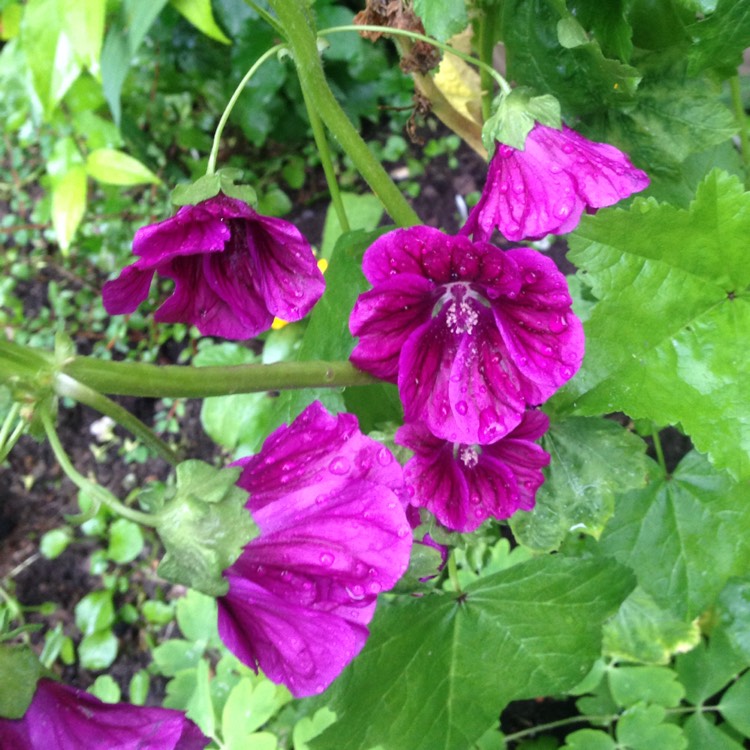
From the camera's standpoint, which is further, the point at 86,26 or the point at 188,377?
the point at 86,26

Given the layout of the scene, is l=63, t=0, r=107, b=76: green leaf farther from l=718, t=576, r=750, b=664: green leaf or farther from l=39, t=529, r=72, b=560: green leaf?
l=718, t=576, r=750, b=664: green leaf

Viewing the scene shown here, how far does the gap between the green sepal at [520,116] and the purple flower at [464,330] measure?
0.34 ft

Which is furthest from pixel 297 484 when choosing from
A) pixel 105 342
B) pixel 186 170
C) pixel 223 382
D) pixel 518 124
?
pixel 186 170

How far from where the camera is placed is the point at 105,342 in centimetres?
196

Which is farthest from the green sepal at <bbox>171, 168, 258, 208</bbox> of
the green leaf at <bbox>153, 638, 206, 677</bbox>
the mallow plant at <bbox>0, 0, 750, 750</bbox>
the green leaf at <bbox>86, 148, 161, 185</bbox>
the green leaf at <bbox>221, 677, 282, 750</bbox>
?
the green leaf at <bbox>86, 148, 161, 185</bbox>

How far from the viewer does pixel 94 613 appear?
1.70m

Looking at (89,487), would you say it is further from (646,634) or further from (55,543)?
(55,543)

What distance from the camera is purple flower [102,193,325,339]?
603 mm

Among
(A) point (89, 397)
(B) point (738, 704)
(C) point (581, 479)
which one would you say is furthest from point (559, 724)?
(A) point (89, 397)

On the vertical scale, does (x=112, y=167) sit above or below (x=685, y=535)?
above

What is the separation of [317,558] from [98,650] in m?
1.36

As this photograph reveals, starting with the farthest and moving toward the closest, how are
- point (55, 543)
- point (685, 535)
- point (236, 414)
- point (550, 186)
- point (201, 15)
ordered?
point (55, 543)
point (236, 414)
point (201, 15)
point (685, 535)
point (550, 186)

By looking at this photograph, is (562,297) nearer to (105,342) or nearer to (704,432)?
(704,432)

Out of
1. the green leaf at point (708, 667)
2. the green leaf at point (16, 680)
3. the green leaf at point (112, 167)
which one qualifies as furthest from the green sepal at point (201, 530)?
the green leaf at point (112, 167)
